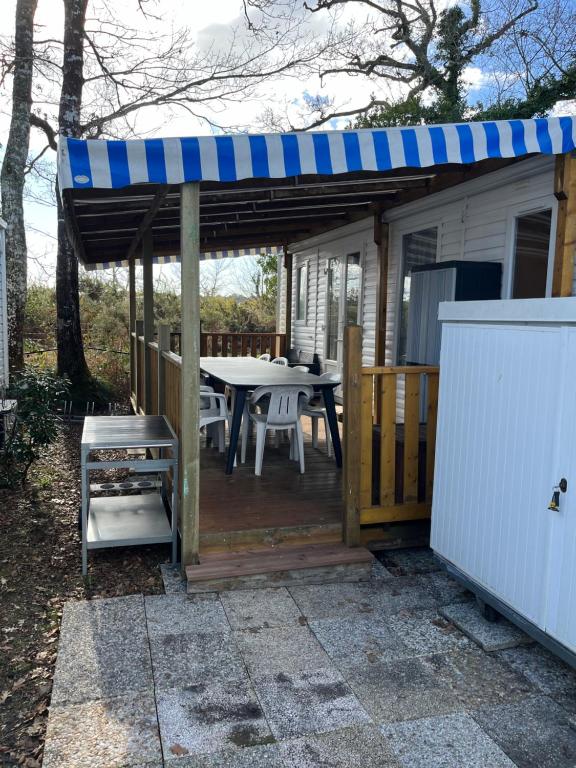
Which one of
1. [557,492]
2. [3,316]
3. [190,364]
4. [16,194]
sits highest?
[16,194]

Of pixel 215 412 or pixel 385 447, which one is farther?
pixel 215 412

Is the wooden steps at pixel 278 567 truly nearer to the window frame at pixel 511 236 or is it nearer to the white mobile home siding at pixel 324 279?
the window frame at pixel 511 236

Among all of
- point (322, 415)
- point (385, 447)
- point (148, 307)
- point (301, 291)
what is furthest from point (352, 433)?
point (301, 291)

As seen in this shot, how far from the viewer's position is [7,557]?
4105 mm

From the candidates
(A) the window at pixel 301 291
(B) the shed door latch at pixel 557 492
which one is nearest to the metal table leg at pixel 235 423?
(B) the shed door latch at pixel 557 492

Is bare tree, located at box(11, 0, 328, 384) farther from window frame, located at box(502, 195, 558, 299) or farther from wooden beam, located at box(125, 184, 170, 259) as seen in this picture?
window frame, located at box(502, 195, 558, 299)

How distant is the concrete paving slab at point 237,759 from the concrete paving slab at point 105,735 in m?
0.11

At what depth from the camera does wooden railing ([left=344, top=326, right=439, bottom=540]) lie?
3.83 meters

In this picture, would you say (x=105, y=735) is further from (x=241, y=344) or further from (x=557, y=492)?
(x=241, y=344)

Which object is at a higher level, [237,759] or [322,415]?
[322,415]

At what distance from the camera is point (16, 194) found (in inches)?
350

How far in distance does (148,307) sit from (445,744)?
5.23 meters

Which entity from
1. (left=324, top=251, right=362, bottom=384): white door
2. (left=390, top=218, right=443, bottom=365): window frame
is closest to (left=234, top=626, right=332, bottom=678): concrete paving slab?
(left=390, top=218, right=443, bottom=365): window frame

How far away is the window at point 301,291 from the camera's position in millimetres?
10281
